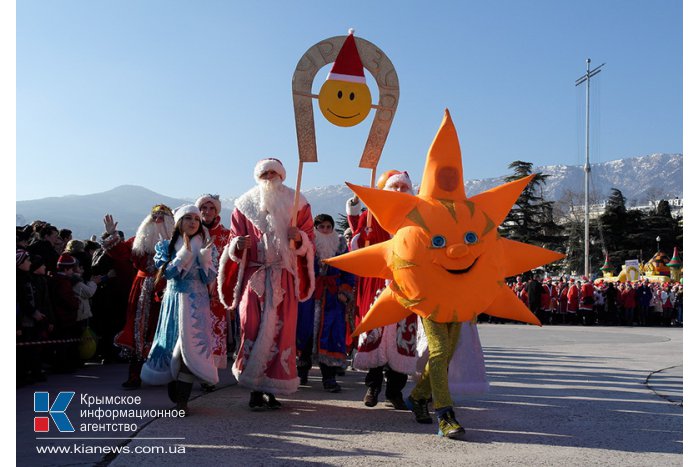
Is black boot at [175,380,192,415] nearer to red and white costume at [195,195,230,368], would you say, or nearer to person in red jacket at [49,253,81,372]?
red and white costume at [195,195,230,368]

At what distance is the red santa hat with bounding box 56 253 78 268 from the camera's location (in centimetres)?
891

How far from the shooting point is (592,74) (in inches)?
1967

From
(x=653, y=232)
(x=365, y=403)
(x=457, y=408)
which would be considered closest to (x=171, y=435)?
(x=365, y=403)

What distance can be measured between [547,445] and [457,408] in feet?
4.69

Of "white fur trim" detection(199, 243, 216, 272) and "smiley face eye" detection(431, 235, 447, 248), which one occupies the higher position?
"smiley face eye" detection(431, 235, 447, 248)

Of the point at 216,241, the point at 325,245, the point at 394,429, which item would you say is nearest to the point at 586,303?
the point at 325,245

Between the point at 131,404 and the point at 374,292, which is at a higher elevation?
the point at 374,292

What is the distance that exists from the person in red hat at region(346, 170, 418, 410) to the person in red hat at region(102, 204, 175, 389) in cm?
223

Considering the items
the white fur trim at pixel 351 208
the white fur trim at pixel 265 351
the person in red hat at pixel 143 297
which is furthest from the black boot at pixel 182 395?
the white fur trim at pixel 351 208

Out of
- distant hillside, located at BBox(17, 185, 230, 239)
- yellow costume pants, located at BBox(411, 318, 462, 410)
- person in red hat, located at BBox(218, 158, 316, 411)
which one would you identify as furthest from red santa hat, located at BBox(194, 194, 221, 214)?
distant hillside, located at BBox(17, 185, 230, 239)

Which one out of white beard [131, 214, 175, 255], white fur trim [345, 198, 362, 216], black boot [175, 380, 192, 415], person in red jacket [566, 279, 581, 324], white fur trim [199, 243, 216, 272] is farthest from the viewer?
person in red jacket [566, 279, 581, 324]

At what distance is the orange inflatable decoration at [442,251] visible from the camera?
5.23m

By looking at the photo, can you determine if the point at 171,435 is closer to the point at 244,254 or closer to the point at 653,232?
the point at 244,254
